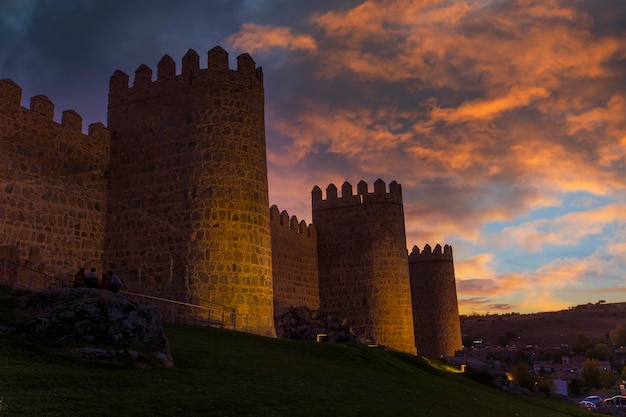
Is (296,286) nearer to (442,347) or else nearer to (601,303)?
(442,347)

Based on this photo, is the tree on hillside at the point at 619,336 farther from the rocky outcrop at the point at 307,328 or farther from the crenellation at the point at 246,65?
the crenellation at the point at 246,65

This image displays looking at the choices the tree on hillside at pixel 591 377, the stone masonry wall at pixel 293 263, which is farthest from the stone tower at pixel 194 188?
the tree on hillside at pixel 591 377

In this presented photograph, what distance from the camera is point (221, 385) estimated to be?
980cm

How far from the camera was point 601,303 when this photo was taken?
149 metres

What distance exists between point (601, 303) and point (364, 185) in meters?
133

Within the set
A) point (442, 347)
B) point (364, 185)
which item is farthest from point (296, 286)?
point (442, 347)

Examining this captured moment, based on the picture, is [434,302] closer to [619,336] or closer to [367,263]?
[367,263]

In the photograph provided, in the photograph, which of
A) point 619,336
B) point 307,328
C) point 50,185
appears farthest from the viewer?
point 619,336

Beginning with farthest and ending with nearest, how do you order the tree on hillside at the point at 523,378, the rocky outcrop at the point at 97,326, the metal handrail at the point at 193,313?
the tree on hillside at the point at 523,378
the metal handrail at the point at 193,313
the rocky outcrop at the point at 97,326

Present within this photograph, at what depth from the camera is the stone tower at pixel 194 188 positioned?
64.3 ft

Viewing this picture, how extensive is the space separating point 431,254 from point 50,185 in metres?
32.1

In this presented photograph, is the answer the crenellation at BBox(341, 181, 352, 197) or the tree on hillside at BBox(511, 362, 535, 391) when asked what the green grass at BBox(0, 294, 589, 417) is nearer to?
the crenellation at BBox(341, 181, 352, 197)

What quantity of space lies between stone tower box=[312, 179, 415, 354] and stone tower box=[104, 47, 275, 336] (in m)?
14.2

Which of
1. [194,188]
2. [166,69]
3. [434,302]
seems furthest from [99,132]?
[434,302]
